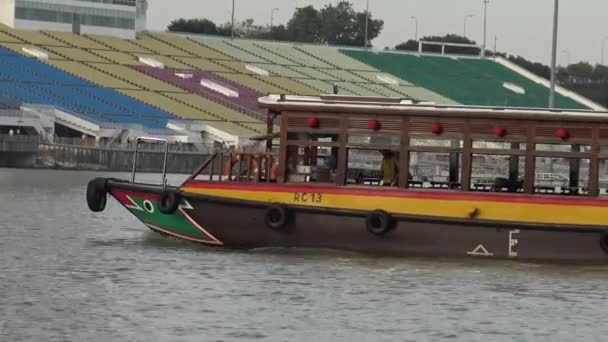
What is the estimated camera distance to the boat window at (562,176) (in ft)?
87.2

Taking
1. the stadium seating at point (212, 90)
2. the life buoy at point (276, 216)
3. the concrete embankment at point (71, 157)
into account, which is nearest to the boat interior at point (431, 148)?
the life buoy at point (276, 216)

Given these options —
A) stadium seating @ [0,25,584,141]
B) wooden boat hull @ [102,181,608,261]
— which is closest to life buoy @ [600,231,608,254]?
wooden boat hull @ [102,181,608,261]

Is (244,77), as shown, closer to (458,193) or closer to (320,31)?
(320,31)

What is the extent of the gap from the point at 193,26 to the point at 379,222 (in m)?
121

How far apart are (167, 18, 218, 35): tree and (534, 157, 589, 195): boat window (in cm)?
11855

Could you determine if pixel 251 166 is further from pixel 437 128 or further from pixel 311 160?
pixel 437 128

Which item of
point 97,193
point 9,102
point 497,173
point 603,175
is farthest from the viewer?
point 9,102

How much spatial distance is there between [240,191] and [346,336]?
817 centimetres

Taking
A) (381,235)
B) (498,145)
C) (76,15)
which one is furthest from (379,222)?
(76,15)

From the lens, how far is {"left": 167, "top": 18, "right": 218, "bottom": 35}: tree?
5714 inches

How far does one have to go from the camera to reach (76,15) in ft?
349

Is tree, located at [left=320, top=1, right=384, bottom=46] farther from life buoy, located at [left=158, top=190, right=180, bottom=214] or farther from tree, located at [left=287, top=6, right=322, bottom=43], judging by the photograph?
life buoy, located at [left=158, top=190, right=180, bottom=214]

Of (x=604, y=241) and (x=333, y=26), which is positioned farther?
(x=333, y=26)

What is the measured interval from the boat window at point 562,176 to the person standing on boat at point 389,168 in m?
2.15
